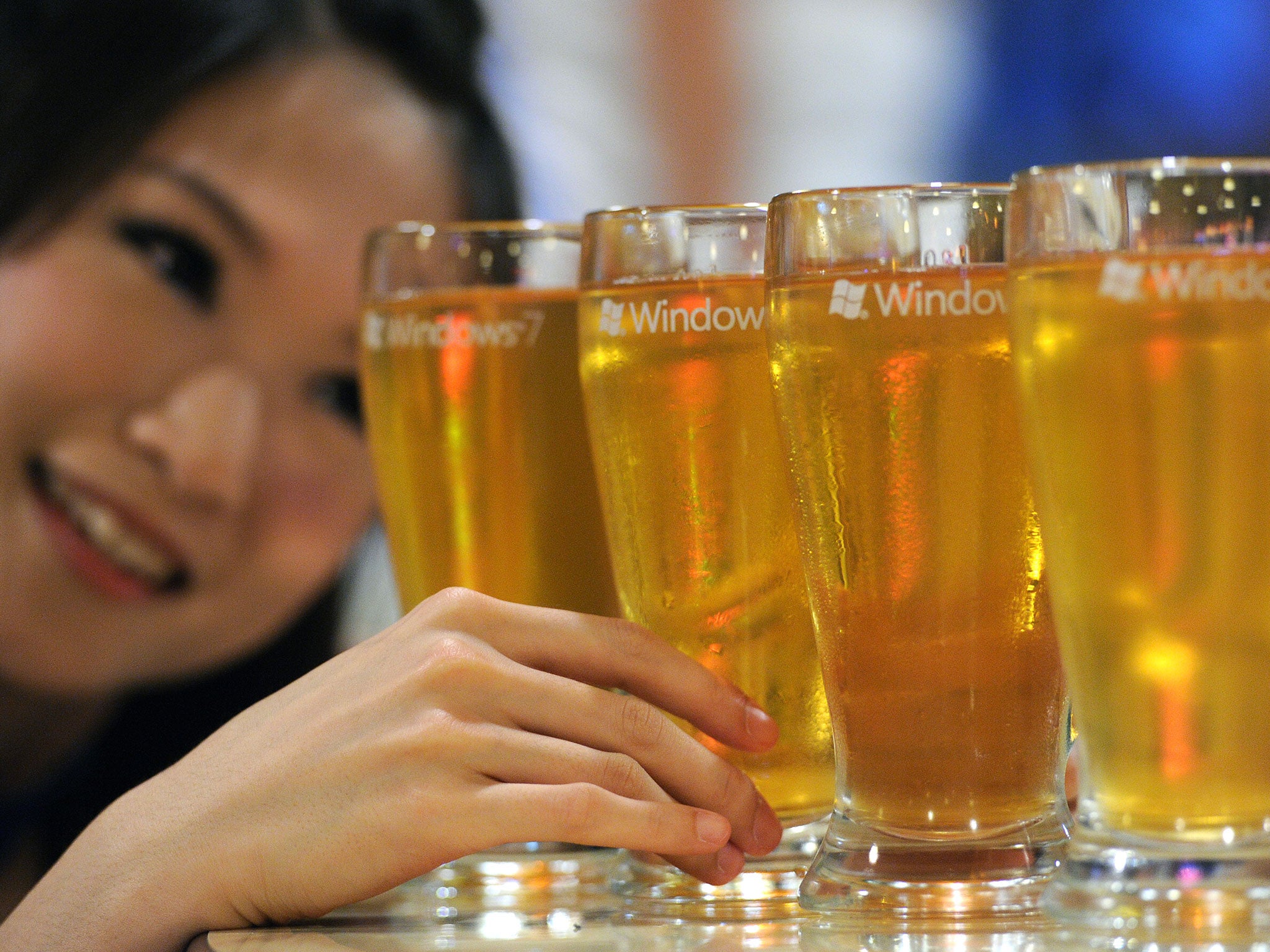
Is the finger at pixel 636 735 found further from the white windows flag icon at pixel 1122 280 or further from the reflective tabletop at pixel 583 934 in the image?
the white windows flag icon at pixel 1122 280

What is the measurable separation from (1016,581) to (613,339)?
20 cm

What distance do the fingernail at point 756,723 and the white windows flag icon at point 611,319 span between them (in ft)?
0.55

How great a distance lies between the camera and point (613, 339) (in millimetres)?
633

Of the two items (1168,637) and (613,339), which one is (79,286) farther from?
(1168,637)

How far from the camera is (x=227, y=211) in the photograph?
65.2 inches

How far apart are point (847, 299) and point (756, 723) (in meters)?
0.19

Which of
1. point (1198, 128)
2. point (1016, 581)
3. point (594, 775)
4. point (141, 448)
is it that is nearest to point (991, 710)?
point (1016, 581)

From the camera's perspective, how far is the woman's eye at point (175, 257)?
169cm

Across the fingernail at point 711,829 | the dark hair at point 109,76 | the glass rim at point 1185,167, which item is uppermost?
the dark hair at point 109,76

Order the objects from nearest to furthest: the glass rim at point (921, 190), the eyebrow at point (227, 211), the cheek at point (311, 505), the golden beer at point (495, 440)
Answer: the glass rim at point (921, 190), the golden beer at point (495, 440), the eyebrow at point (227, 211), the cheek at point (311, 505)

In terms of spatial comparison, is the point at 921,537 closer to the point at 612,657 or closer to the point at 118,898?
the point at 612,657

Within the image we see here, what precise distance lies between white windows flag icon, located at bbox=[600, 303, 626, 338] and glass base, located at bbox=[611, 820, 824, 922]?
226 mm

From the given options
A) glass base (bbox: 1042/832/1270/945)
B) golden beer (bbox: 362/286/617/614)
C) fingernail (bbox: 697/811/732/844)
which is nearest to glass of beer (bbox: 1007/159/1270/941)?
glass base (bbox: 1042/832/1270/945)

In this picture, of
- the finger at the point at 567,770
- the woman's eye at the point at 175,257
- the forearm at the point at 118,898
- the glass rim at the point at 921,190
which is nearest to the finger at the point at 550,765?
the finger at the point at 567,770
